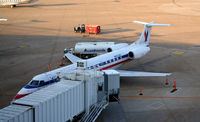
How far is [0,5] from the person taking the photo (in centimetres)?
8231

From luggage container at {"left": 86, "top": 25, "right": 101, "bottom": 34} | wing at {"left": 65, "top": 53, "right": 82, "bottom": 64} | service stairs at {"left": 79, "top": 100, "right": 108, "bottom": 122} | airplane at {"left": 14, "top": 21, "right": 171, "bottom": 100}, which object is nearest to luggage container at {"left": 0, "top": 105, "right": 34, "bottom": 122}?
service stairs at {"left": 79, "top": 100, "right": 108, "bottom": 122}

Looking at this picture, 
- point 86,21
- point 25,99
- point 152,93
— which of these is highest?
point 86,21

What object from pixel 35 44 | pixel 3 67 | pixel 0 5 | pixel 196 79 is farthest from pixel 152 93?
pixel 0 5

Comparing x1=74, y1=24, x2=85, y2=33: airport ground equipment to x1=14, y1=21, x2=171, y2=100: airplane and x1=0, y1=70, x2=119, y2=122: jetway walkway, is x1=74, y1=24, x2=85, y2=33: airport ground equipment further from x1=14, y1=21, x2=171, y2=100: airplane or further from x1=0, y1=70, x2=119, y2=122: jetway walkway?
x1=0, y1=70, x2=119, y2=122: jetway walkway

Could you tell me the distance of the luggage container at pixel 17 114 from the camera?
1330 cm

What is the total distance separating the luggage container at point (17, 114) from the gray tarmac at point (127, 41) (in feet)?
26.0

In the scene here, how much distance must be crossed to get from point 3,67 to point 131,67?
48.6 ft

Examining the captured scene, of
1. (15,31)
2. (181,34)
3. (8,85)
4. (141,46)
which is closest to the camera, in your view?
(8,85)

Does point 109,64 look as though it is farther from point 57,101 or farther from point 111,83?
point 57,101

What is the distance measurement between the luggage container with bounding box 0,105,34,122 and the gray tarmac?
7.93m

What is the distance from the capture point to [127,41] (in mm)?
45531

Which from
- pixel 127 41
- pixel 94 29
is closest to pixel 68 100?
pixel 127 41

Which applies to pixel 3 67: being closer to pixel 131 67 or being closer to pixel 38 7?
pixel 131 67

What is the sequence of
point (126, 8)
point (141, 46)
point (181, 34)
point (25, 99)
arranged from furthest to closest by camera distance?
point (126, 8) → point (181, 34) → point (141, 46) → point (25, 99)
